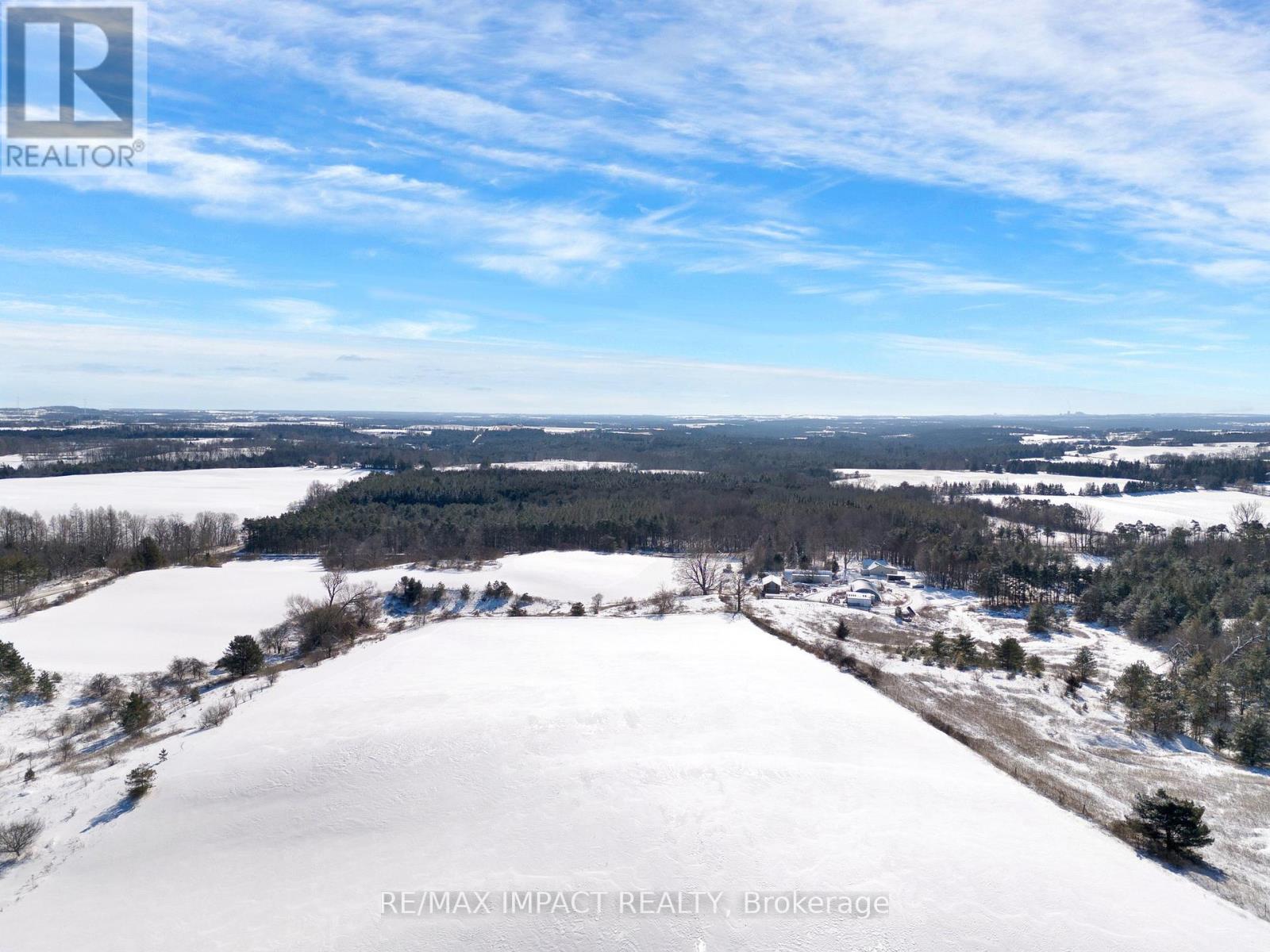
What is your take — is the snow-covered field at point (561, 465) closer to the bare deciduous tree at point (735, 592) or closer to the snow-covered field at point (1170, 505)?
the snow-covered field at point (1170, 505)

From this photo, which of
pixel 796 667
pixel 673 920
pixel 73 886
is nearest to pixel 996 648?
pixel 796 667

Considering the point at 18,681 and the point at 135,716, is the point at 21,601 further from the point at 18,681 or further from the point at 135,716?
the point at 135,716

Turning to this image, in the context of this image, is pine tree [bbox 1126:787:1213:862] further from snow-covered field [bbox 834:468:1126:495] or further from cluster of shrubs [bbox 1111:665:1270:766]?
snow-covered field [bbox 834:468:1126:495]

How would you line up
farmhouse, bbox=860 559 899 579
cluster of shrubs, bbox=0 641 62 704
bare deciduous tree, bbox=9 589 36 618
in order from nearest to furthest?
cluster of shrubs, bbox=0 641 62 704, bare deciduous tree, bbox=9 589 36 618, farmhouse, bbox=860 559 899 579

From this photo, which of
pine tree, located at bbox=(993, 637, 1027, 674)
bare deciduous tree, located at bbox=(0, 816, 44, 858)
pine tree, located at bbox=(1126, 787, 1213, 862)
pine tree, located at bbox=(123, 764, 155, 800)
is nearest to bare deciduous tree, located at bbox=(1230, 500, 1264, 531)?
pine tree, located at bbox=(993, 637, 1027, 674)

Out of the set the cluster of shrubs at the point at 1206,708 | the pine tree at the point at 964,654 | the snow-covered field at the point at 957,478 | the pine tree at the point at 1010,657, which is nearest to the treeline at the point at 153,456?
the snow-covered field at the point at 957,478

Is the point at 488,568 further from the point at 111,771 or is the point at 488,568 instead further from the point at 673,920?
the point at 673,920

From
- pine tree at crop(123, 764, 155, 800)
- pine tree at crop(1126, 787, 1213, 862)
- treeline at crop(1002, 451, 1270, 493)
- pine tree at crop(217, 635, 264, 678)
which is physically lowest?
pine tree at crop(217, 635, 264, 678)
